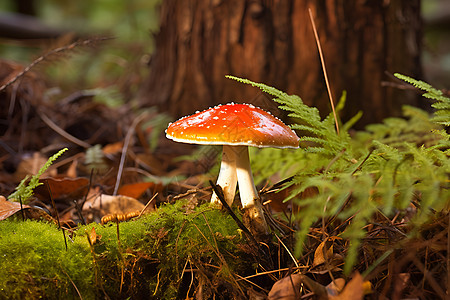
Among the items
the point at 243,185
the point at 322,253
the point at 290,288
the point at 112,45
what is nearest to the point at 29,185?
the point at 243,185

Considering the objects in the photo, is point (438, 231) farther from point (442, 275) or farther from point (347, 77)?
point (347, 77)

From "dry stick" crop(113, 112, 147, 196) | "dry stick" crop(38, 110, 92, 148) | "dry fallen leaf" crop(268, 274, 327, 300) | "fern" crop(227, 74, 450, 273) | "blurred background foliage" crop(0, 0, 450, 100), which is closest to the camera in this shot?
"fern" crop(227, 74, 450, 273)

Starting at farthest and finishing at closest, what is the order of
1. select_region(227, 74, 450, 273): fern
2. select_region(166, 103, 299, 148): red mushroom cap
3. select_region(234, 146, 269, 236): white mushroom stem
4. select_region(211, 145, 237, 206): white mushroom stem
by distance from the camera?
select_region(211, 145, 237, 206): white mushroom stem < select_region(234, 146, 269, 236): white mushroom stem < select_region(166, 103, 299, 148): red mushroom cap < select_region(227, 74, 450, 273): fern

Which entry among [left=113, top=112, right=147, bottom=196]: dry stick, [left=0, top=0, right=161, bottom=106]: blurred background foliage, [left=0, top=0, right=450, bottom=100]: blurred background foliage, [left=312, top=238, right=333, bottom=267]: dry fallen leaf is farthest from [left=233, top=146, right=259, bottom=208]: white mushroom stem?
[left=0, top=0, right=450, bottom=100]: blurred background foliage

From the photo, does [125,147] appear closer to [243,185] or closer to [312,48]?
[243,185]

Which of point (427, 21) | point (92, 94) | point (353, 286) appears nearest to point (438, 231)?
point (353, 286)

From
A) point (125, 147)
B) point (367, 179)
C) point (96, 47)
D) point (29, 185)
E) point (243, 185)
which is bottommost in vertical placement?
point (125, 147)

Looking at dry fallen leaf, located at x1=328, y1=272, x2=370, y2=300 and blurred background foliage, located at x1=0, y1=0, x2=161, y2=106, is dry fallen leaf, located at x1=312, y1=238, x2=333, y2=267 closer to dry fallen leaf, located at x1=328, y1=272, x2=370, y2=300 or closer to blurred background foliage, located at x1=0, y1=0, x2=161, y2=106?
dry fallen leaf, located at x1=328, y1=272, x2=370, y2=300

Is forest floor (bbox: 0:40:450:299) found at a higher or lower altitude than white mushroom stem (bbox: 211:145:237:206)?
lower

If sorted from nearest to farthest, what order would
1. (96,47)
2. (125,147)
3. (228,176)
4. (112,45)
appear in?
(228,176)
(96,47)
(125,147)
(112,45)
